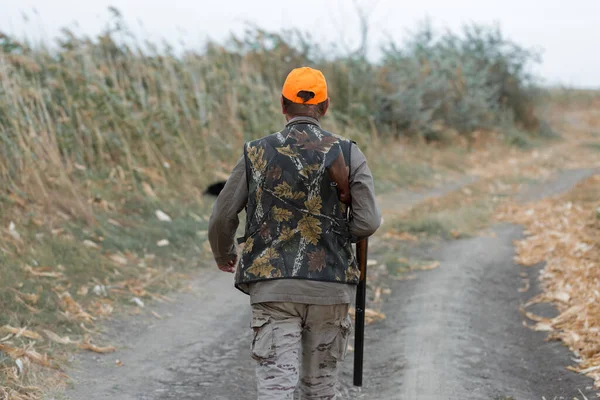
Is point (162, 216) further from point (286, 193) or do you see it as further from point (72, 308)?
point (286, 193)

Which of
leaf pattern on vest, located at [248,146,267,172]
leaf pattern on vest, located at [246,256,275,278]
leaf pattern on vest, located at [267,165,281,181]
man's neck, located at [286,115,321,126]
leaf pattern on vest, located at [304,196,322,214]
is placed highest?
man's neck, located at [286,115,321,126]

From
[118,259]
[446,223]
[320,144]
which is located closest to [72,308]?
[118,259]

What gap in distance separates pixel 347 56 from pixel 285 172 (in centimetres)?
1508

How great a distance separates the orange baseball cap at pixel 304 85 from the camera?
3.14 m

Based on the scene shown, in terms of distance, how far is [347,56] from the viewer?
58.2 ft

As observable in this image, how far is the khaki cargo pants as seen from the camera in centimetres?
308

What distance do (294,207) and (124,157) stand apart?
7223 mm

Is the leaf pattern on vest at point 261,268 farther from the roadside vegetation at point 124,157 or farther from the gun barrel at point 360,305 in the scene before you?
the roadside vegetation at point 124,157

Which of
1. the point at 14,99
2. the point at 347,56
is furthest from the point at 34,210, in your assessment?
the point at 347,56

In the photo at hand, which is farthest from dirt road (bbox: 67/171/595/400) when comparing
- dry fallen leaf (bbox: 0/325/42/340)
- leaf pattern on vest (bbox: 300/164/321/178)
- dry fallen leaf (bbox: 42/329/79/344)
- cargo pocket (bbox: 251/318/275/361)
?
leaf pattern on vest (bbox: 300/164/321/178)

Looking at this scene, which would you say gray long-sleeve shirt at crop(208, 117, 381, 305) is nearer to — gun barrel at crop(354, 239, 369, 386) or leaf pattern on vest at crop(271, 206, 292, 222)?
leaf pattern on vest at crop(271, 206, 292, 222)

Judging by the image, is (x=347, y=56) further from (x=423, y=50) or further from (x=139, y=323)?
(x=139, y=323)

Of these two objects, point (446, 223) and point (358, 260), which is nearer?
point (358, 260)

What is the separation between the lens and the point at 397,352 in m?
5.39
